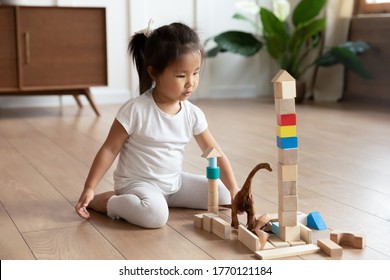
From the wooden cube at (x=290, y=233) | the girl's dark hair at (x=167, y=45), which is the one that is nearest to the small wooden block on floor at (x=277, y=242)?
the wooden cube at (x=290, y=233)

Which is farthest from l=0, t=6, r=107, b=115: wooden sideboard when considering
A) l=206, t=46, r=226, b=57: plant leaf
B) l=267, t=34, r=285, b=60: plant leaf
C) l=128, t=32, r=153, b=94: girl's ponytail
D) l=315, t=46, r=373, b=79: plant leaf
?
l=128, t=32, r=153, b=94: girl's ponytail

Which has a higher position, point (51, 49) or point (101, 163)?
point (51, 49)

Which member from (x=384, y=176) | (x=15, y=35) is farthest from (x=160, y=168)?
(x=15, y=35)

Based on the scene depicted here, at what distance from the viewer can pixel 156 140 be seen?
5.23 ft

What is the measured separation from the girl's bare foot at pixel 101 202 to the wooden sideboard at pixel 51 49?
1867 mm

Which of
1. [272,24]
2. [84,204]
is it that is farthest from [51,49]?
[84,204]

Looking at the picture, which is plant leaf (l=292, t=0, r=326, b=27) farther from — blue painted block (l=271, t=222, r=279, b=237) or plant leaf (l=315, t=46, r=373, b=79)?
blue painted block (l=271, t=222, r=279, b=237)

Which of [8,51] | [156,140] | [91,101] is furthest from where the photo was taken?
[91,101]

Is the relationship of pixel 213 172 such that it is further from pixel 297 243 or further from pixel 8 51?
pixel 8 51

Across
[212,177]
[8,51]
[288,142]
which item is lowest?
[212,177]

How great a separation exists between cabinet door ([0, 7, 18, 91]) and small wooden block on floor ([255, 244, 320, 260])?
239 centimetres

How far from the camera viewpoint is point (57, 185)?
1.92 metres

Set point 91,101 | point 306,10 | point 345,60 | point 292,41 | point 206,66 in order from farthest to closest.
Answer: point 206,66 < point 292,41 < point 306,10 < point 345,60 < point 91,101

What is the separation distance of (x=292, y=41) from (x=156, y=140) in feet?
8.97
